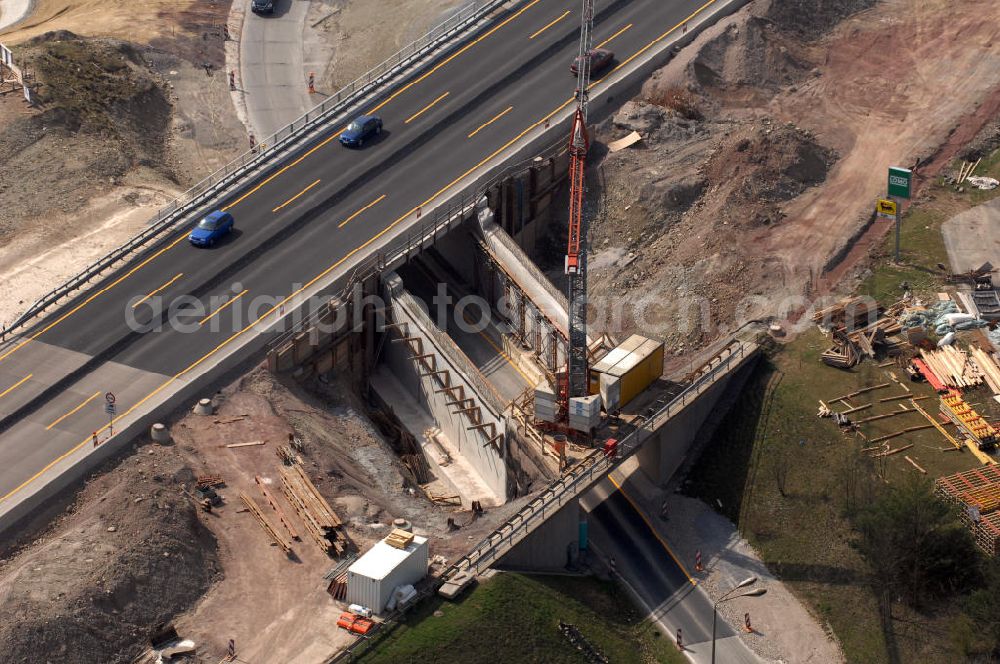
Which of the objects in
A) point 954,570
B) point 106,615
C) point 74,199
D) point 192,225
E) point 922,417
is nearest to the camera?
point 106,615

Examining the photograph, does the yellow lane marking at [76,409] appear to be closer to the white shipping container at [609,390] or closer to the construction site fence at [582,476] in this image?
the construction site fence at [582,476]

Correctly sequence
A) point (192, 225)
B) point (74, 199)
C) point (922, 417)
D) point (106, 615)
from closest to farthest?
point (106, 615) → point (922, 417) → point (192, 225) → point (74, 199)

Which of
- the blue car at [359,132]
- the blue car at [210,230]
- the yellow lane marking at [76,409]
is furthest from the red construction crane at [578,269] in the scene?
the yellow lane marking at [76,409]

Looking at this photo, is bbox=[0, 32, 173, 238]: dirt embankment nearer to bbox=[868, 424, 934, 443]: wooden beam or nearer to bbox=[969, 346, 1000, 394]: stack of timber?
bbox=[868, 424, 934, 443]: wooden beam

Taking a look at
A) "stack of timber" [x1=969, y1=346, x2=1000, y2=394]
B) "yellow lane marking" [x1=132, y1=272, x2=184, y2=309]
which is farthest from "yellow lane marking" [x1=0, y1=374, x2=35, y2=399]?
"stack of timber" [x1=969, y1=346, x2=1000, y2=394]

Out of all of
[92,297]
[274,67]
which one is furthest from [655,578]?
[274,67]

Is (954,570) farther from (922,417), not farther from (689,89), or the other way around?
(689,89)

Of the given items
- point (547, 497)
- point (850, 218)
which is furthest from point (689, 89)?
point (547, 497)
